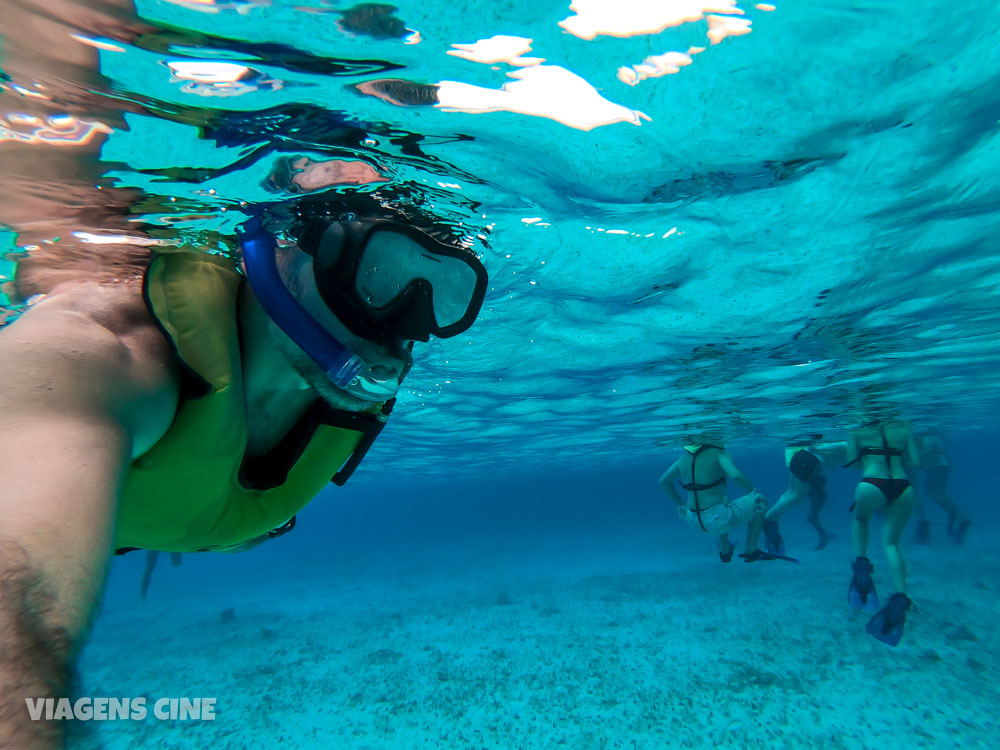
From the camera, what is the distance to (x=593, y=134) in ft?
16.8

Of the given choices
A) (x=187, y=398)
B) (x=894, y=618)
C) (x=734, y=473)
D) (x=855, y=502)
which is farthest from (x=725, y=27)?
(x=855, y=502)

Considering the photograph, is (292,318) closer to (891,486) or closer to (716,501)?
(716,501)

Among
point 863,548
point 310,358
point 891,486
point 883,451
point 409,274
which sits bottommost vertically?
point 863,548

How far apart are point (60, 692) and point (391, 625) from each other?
1877cm

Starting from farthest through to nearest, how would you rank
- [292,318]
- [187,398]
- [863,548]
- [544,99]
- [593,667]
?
[593,667] → [863,548] → [544,99] → [292,318] → [187,398]

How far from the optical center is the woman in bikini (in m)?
9.49

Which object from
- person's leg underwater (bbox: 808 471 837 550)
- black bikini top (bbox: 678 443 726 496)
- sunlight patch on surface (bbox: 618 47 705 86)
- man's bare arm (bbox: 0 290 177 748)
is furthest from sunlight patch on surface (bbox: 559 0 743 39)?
person's leg underwater (bbox: 808 471 837 550)

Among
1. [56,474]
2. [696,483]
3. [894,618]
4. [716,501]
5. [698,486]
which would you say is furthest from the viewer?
[716,501]

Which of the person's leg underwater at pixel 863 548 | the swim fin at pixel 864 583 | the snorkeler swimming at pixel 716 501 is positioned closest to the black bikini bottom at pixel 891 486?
the person's leg underwater at pixel 863 548

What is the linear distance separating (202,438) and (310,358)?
0.64 m

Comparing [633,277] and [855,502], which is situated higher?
[633,277]

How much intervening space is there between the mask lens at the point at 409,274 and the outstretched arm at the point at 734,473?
40.1ft

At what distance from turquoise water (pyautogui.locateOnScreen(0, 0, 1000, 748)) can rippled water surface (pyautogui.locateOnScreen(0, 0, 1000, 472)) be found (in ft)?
0.11

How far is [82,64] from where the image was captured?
3.74 meters
